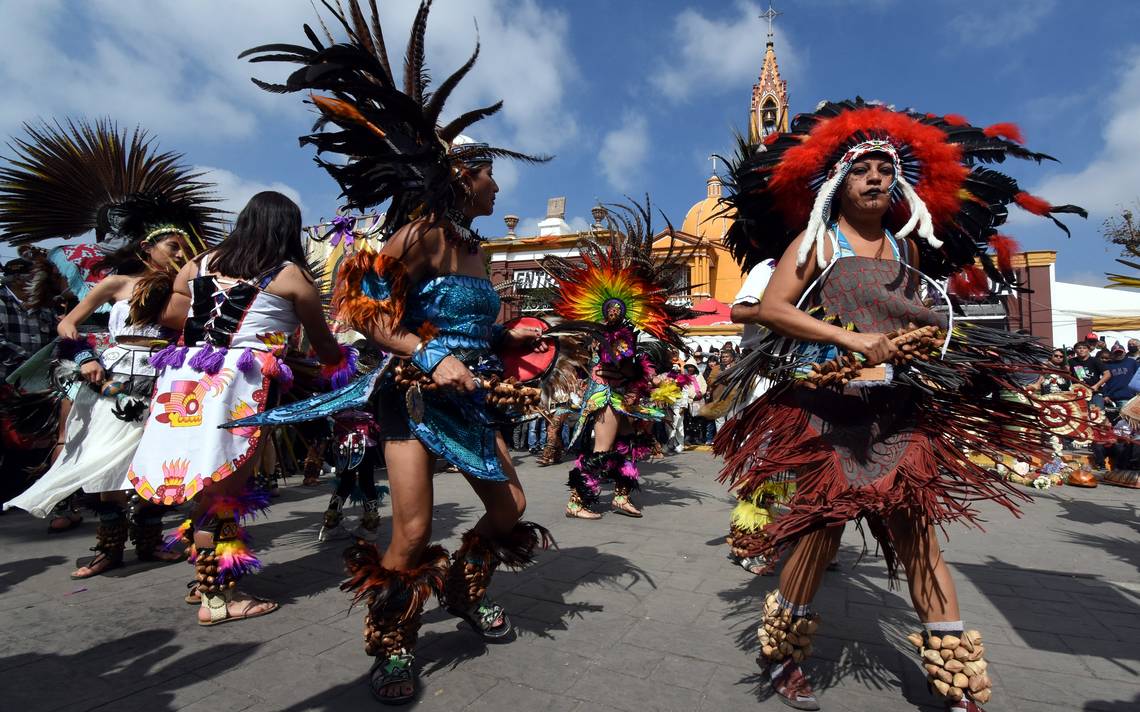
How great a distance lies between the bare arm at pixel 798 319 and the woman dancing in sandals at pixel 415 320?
3.67 feet

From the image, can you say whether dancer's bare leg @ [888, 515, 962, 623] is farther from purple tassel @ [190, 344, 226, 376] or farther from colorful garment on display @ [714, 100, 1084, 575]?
purple tassel @ [190, 344, 226, 376]

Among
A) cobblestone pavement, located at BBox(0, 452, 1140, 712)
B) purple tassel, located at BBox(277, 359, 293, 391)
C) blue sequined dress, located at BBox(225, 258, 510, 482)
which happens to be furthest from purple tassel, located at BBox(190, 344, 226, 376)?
cobblestone pavement, located at BBox(0, 452, 1140, 712)

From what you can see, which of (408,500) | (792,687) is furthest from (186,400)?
(792,687)

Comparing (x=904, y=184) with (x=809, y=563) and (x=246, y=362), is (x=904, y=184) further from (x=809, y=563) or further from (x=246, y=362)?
(x=246, y=362)

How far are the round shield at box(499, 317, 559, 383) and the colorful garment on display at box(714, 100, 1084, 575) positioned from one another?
36.7 inches

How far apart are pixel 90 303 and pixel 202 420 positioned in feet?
5.62

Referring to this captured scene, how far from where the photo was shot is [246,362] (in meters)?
3.05

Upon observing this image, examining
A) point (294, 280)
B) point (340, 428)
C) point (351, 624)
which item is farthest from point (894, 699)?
point (340, 428)

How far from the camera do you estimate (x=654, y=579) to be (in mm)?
3756

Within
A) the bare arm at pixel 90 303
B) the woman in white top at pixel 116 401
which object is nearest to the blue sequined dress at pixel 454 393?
the woman in white top at pixel 116 401

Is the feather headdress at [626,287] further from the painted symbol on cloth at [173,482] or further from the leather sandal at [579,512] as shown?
the painted symbol on cloth at [173,482]

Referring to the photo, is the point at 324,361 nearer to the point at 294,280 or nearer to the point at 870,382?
the point at 294,280

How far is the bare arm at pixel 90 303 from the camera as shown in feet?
12.5

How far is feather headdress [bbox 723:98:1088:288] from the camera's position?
8.53 feet
